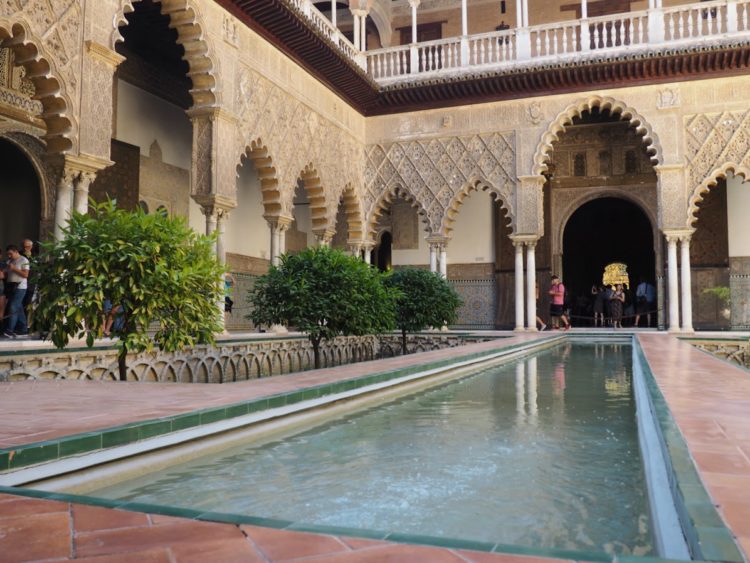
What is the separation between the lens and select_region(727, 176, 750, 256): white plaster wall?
42.2 feet

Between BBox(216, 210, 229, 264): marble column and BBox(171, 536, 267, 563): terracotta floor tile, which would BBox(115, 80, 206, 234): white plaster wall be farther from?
BBox(171, 536, 267, 563): terracotta floor tile

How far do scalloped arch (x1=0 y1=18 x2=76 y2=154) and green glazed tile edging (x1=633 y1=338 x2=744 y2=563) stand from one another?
589 cm

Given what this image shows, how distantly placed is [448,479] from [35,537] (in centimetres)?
108

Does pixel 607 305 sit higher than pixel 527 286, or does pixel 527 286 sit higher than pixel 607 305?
pixel 527 286

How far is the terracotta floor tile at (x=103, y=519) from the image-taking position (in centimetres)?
119

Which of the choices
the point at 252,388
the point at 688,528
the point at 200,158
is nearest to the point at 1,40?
the point at 200,158

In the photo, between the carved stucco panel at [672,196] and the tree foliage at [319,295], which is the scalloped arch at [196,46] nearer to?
the tree foliage at [319,295]

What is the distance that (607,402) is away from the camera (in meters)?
3.47

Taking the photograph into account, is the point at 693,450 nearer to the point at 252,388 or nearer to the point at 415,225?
the point at 252,388

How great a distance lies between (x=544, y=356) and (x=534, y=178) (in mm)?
5399

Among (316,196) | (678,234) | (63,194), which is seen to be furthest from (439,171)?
(63,194)

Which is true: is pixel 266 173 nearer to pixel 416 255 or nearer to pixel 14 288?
pixel 14 288

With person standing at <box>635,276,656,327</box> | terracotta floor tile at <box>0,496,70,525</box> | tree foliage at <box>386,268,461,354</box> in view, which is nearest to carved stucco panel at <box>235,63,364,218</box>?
tree foliage at <box>386,268,461,354</box>

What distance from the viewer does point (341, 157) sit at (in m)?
12.0
